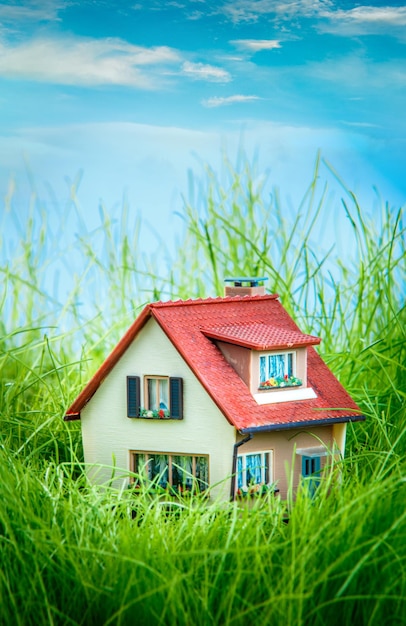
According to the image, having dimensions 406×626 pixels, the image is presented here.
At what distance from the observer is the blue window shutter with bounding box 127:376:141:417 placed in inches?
105

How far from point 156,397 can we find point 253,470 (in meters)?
0.30

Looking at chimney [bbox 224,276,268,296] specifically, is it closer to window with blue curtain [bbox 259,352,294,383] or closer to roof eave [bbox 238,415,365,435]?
window with blue curtain [bbox 259,352,294,383]

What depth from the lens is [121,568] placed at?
7.30 feet

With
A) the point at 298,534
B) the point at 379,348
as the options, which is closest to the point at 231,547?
the point at 298,534

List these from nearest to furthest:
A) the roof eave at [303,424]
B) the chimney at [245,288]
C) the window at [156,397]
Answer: the roof eave at [303,424], the window at [156,397], the chimney at [245,288]

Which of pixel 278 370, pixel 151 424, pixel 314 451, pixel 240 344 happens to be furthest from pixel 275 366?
pixel 151 424

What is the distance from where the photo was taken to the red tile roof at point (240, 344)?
2574mm

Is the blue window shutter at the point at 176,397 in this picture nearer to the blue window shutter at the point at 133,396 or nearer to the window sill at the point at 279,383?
the blue window shutter at the point at 133,396

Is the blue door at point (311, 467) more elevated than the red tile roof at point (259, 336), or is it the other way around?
the red tile roof at point (259, 336)

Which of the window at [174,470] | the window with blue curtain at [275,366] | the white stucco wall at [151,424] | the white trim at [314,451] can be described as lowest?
the window at [174,470]

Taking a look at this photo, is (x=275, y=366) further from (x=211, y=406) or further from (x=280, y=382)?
(x=211, y=406)

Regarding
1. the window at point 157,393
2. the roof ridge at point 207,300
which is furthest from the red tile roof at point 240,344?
the window at point 157,393

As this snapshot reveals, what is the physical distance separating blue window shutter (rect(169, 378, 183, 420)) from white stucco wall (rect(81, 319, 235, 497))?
0.01 meters

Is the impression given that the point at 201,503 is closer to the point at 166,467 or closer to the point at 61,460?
the point at 166,467
